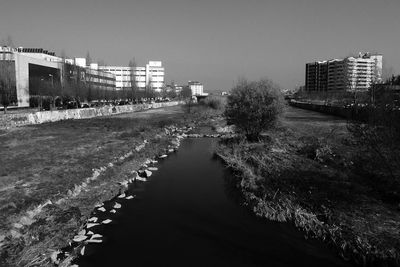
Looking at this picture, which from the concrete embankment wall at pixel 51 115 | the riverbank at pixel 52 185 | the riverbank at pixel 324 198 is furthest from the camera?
the concrete embankment wall at pixel 51 115

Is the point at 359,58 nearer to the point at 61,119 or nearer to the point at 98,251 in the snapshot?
the point at 61,119

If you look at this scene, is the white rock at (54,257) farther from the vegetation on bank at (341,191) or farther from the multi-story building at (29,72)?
the multi-story building at (29,72)

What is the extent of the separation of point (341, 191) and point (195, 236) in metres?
6.99

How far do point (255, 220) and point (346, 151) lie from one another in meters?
12.6

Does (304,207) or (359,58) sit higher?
(359,58)

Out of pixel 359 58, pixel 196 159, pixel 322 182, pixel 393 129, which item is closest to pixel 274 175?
pixel 322 182

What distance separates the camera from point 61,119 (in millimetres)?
52719

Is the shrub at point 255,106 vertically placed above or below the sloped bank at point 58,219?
above

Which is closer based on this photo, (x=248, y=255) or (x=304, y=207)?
(x=248, y=255)

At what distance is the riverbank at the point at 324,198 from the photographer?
10.5m

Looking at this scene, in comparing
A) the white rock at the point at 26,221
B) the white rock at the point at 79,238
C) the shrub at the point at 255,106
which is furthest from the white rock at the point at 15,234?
the shrub at the point at 255,106

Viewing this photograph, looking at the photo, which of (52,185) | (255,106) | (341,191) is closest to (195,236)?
(341,191)

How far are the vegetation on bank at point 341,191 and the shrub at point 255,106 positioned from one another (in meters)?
7.12

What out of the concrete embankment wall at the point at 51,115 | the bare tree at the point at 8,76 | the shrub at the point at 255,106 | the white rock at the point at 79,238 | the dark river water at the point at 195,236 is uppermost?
the bare tree at the point at 8,76
